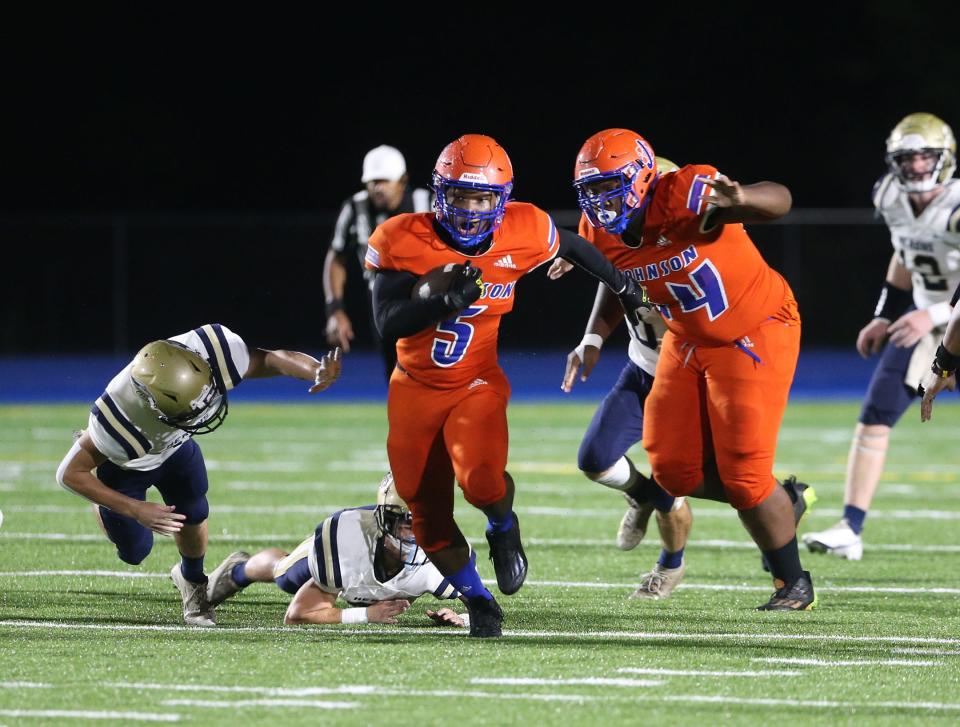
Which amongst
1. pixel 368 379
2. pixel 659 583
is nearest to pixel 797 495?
pixel 659 583

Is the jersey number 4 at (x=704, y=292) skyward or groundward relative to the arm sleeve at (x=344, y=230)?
skyward

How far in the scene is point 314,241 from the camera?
58.6ft

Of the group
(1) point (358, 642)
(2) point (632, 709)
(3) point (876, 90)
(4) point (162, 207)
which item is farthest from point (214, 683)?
(3) point (876, 90)

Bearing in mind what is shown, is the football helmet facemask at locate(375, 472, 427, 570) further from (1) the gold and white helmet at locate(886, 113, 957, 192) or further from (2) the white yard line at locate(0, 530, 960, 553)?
(1) the gold and white helmet at locate(886, 113, 957, 192)

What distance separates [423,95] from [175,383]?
1762cm

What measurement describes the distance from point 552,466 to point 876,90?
13.1 m

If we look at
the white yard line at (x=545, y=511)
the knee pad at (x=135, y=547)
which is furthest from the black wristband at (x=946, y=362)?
the white yard line at (x=545, y=511)

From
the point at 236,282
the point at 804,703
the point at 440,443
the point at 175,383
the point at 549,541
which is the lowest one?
the point at 236,282

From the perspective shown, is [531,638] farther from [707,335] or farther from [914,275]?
[914,275]

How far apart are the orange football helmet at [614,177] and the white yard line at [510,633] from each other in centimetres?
118

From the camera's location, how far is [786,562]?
16.4ft

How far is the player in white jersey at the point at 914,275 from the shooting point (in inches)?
252

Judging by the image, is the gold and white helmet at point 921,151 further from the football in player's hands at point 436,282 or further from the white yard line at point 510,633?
the football in player's hands at point 436,282

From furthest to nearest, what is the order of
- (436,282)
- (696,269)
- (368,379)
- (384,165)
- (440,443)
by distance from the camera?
(368,379) < (384,165) < (696,269) < (440,443) < (436,282)
